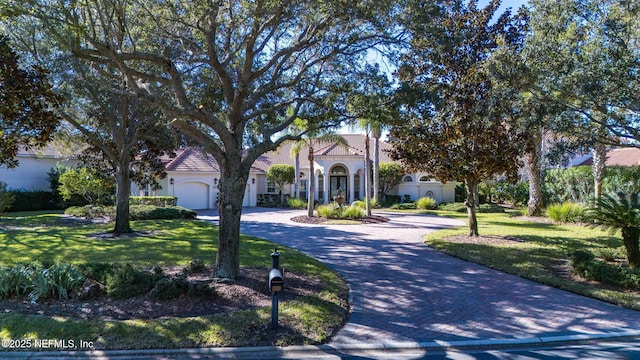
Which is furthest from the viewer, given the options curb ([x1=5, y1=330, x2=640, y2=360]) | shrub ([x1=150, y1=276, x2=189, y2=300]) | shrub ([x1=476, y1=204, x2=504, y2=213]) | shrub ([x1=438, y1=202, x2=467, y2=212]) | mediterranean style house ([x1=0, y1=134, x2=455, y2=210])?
shrub ([x1=438, y1=202, x2=467, y2=212])

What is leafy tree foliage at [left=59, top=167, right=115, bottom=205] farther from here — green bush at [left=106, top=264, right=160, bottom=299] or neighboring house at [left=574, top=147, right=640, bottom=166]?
neighboring house at [left=574, top=147, right=640, bottom=166]

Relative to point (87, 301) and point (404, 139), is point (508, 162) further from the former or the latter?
point (87, 301)

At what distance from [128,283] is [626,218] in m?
10.7

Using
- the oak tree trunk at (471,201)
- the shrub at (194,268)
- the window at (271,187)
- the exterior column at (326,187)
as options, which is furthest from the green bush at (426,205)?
A: the shrub at (194,268)

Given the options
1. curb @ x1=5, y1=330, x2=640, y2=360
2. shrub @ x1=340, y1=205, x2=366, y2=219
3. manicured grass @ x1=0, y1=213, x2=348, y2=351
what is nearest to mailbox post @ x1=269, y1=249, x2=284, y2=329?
manicured grass @ x1=0, y1=213, x2=348, y2=351

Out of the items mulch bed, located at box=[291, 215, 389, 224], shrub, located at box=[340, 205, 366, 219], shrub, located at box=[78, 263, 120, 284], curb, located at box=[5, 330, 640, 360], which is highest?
shrub, located at box=[340, 205, 366, 219]

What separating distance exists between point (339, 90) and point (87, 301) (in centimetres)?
620

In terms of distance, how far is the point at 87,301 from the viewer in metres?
6.71

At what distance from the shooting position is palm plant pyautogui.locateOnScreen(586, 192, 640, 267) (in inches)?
374

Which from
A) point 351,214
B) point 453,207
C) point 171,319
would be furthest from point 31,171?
point 453,207

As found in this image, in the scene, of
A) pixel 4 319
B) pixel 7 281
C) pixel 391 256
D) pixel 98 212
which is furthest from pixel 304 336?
pixel 98 212

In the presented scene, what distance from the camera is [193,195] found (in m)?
30.6

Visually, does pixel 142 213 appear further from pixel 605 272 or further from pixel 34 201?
pixel 605 272

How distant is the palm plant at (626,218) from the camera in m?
9.51
